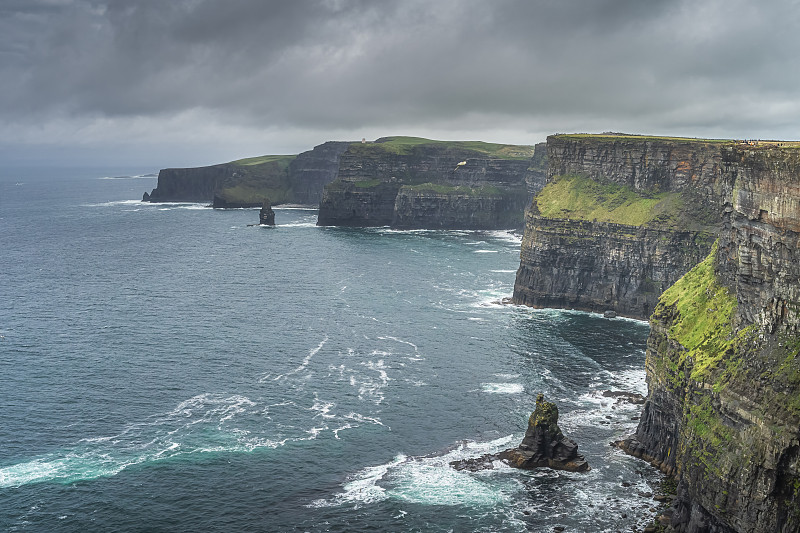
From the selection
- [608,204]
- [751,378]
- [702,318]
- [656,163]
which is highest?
[656,163]

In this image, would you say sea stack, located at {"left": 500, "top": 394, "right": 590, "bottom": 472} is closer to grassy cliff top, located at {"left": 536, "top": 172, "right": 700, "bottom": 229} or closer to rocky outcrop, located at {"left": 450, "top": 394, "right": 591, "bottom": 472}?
rocky outcrop, located at {"left": 450, "top": 394, "right": 591, "bottom": 472}

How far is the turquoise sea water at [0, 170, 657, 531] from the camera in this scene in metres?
87.5

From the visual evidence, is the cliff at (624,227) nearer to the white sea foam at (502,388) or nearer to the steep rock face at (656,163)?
the steep rock face at (656,163)

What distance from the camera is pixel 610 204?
185m

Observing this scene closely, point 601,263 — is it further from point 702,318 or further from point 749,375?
point 749,375

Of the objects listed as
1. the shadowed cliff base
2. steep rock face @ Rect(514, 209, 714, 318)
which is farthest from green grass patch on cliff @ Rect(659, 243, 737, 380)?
steep rock face @ Rect(514, 209, 714, 318)

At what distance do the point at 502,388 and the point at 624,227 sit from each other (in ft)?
216

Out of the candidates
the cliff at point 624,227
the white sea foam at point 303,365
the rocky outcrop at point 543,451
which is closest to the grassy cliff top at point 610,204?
the cliff at point 624,227

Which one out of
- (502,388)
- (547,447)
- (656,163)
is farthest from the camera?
(656,163)

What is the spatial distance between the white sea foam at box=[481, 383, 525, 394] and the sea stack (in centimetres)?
2319

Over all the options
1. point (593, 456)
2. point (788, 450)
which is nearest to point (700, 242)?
point (593, 456)

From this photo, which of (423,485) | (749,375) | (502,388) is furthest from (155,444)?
(749,375)

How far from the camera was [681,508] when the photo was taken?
79750 millimetres

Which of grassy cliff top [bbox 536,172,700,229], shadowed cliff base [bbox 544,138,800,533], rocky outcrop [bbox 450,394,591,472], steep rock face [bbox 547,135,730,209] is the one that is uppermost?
steep rock face [bbox 547,135,730,209]
